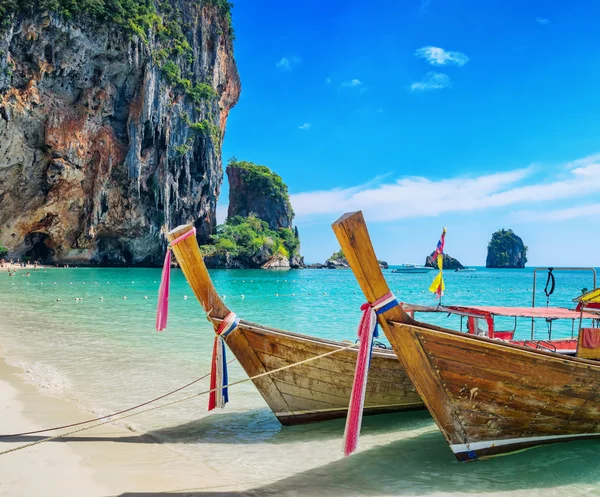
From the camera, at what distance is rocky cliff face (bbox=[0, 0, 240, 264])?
4031 centimetres

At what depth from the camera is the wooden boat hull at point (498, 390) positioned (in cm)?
410

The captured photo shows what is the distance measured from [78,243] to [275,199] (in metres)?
42.8

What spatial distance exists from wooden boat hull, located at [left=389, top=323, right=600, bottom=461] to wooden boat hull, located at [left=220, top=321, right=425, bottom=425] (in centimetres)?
136

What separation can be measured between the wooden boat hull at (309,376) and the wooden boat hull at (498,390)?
53.7 inches

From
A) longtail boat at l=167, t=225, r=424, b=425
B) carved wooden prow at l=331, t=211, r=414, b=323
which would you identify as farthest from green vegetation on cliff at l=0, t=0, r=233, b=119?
carved wooden prow at l=331, t=211, r=414, b=323

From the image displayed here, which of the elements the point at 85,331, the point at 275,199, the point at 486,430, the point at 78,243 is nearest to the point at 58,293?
the point at 85,331

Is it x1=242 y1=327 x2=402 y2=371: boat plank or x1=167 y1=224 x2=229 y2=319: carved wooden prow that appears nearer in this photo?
x1=167 y1=224 x2=229 y2=319: carved wooden prow

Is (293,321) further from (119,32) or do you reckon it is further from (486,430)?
(119,32)

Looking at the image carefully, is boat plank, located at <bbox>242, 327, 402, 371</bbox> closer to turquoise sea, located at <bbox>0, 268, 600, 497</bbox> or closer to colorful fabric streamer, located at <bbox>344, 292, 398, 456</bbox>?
turquoise sea, located at <bbox>0, 268, 600, 497</bbox>

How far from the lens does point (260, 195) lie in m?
88.2

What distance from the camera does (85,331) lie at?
13.6 m

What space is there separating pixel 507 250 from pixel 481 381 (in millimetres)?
154732

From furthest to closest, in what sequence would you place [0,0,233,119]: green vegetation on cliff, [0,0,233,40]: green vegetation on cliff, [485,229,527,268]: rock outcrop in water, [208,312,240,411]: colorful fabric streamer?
[485,229,527,268]: rock outcrop in water → [0,0,233,119]: green vegetation on cliff → [0,0,233,40]: green vegetation on cliff → [208,312,240,411]: colorful fabric streamer

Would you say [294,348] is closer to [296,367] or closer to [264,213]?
[296,367]
